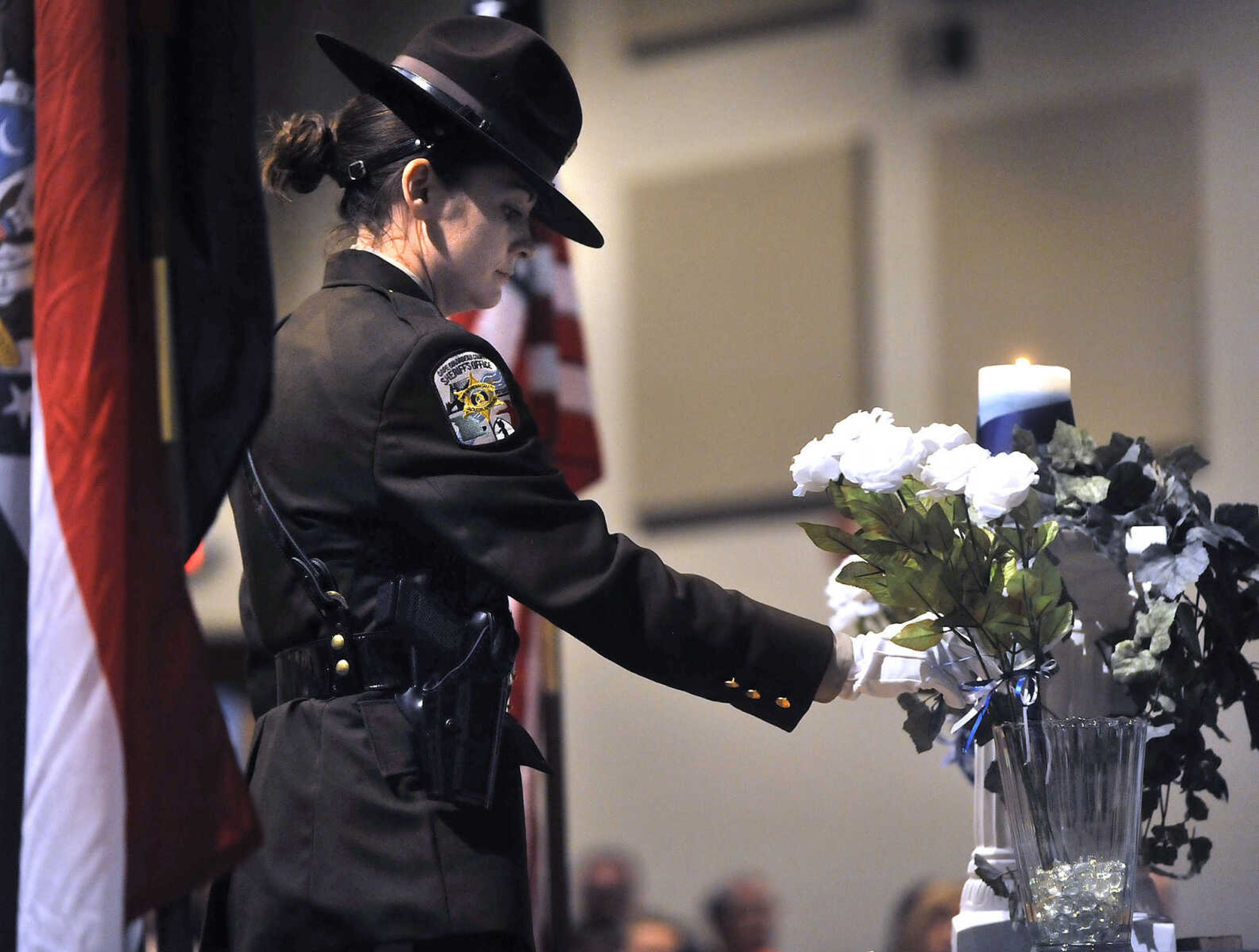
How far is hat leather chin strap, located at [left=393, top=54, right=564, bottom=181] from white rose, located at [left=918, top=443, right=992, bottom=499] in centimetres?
41

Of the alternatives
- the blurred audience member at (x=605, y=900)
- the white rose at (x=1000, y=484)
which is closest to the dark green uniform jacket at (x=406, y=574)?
the white rose at (x=1000, y=484)

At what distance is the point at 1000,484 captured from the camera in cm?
126

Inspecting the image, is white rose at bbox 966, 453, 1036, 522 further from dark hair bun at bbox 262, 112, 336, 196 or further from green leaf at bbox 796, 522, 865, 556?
dark hair bun at bbox 262, 112, 336, 196

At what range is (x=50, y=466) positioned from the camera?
40.0 inches

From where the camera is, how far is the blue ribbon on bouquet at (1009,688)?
1.30m

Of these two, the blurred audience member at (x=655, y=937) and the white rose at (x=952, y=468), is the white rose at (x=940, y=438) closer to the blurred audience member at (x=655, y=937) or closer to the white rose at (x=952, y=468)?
the white rose at (x=952, y=468)

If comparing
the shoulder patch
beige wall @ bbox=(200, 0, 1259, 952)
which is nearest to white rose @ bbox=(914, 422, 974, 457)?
the shoulder patch

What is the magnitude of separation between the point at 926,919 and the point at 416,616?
2.58 metres

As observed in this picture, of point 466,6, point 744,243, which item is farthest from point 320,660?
point 744,243

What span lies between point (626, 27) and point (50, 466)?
12.9 feet

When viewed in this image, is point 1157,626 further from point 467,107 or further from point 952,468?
point 467,107

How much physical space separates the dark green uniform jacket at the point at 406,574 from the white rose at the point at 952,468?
0.18 m

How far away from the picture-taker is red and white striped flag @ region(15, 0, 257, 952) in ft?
3.24

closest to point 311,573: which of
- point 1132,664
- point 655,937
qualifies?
point 1132,664
